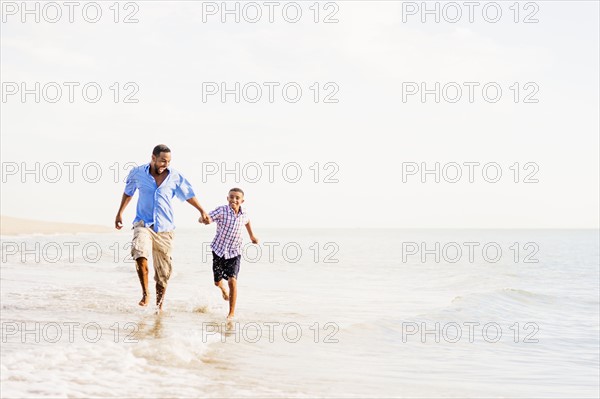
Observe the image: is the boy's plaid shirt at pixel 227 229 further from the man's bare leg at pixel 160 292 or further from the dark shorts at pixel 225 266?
the man's bare leg at pixel 160 292

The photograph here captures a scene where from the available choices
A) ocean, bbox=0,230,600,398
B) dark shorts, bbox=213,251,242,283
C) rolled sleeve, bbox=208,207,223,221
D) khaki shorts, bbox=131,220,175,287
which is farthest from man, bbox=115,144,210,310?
ocean, bbox=0,230,600,398

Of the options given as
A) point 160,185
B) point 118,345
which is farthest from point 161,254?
point 118,345

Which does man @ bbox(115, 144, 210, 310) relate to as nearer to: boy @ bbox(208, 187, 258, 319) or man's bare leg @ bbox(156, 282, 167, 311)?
boy @ bbox(208, 187, 258, 319)

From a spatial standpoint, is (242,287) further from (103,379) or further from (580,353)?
(103,379)

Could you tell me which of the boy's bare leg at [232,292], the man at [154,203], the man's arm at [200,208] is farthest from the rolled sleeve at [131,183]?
the boy's bare leg at [232,292]

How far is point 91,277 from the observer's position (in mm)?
17016

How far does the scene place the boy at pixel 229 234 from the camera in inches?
354

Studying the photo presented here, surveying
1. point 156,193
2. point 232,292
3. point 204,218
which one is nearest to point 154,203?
point 156,193

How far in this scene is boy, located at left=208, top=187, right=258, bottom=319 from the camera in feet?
29.5

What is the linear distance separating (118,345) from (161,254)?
2082 mm

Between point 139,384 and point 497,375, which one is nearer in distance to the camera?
point 139,384

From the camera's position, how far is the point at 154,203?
26.8 ft

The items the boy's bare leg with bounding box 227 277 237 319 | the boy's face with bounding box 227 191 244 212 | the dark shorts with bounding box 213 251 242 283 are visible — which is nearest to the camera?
the boy's face with bounding box 227 191 244 212

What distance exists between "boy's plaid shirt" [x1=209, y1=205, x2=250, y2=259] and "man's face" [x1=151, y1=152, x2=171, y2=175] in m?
1.30
